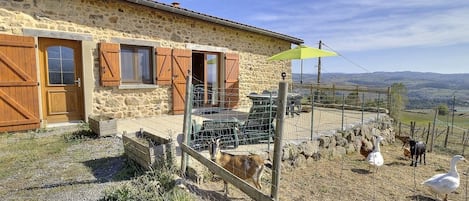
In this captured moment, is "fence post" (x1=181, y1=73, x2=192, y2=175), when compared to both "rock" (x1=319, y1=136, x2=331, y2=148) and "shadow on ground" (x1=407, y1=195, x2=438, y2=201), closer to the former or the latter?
"rock" (x1=319, y1=136, x2=331, y2=148)

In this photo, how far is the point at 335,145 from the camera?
6242 mm

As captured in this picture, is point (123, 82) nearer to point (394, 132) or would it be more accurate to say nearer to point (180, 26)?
point (180, 26)

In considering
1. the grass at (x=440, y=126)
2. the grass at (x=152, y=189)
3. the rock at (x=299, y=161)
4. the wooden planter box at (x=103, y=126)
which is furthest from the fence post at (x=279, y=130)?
the grass at (x=440, y=126)

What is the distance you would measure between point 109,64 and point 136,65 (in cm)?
86

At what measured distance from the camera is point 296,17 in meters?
16.4

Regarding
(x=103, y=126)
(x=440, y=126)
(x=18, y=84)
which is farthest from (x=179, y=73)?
(x=440, y=126)

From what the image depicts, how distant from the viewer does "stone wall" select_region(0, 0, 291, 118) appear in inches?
218

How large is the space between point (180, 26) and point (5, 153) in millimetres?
5162

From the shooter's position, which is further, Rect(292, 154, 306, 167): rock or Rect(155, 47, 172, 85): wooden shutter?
Rect(155, 47, 172, 85): wooden shutter

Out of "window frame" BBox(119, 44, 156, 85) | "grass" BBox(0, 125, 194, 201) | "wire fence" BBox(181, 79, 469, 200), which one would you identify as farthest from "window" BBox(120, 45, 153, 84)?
"grass" BBox(0, 125, 194, 201)

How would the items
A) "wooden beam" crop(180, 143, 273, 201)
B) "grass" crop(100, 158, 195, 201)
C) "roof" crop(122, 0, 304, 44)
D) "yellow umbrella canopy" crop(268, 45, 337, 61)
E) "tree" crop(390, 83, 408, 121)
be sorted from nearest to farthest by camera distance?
"wooden beam" crop(180, 143, 273, 201)
"grass" crop(100, 158, 195, 201)
"roof" crop(122, 0, 304, 44)
"yellow umbrella canopy" crop(268, 45, 337, 61)
"tree" crop(390, 83, 408, 121)

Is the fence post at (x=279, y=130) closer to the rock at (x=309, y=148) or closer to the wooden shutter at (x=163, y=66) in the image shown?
the rock at (x=309, y=148)

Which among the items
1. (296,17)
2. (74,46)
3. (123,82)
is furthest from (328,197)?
(296,17)

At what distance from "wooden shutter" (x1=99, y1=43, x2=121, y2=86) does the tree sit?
8.68 m
